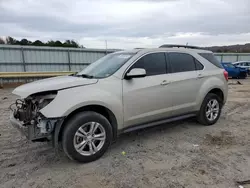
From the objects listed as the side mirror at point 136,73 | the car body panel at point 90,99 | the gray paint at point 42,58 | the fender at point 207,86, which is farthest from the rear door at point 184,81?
the gray paint at point 42,58

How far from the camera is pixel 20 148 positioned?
385cm

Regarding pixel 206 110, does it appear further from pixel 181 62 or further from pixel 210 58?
pixel 181 62

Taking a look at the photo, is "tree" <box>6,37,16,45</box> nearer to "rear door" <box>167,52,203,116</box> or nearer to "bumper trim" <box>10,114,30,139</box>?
"bumper trim" <box>10,114,30,139</box>

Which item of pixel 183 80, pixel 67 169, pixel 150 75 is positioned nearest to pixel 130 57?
pixel 150 75

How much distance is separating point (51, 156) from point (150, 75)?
221 cm

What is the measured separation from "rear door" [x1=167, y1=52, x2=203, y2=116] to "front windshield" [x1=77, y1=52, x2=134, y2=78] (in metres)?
0.98

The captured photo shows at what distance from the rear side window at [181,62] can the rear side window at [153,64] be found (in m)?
0.23

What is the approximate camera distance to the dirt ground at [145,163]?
2818 mm

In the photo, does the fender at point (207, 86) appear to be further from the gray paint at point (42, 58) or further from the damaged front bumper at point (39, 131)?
the gray paint at point (42, 58)

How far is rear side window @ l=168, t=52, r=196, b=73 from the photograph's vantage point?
170 inches

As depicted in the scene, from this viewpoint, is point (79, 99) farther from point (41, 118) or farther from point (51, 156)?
point (51, 156)

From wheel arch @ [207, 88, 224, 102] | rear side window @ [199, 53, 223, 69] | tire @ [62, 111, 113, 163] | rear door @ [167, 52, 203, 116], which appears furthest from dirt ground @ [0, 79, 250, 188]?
rear side window @ [199, 53, 223, 69]

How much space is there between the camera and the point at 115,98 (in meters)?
3.46

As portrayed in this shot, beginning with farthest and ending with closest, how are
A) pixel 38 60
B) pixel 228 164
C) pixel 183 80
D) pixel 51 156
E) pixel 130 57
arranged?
A: 1. pixel 38 60
2. pixel 183 80
3. pixel 130 57
4. pixel 51 156
5. pixel 228 164
